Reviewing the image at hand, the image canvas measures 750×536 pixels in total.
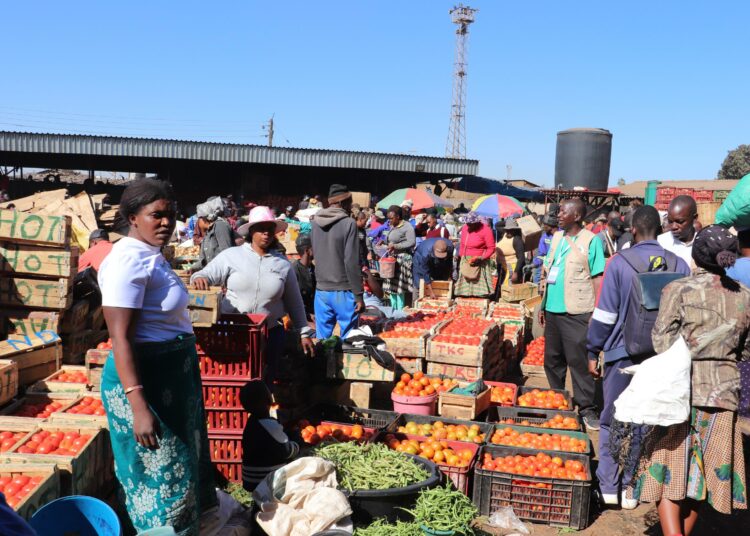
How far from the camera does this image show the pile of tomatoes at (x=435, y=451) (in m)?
4.96

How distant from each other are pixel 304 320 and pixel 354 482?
1680mm

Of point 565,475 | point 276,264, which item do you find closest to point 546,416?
point 565,475

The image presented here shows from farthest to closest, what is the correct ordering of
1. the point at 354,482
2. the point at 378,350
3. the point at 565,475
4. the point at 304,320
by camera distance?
the point at 378,350, the point at 304,320, the point at 565,475, the point at 354,482

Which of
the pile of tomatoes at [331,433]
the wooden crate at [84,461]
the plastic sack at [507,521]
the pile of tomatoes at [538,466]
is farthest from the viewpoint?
the pile of tomatoes at [331,433]

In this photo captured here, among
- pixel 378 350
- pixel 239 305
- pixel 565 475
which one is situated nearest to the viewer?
pixel 565 475

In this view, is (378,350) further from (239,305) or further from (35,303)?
(35,303)

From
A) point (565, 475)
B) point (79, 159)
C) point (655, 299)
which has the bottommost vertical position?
point (565, 475)

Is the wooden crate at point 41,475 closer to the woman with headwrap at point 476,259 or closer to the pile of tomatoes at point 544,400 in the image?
the pile of tomatoes at point 544,400

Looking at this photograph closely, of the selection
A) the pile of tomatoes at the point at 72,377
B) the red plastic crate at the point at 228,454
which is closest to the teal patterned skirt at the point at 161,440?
the red plastic crate at the point at 228,454

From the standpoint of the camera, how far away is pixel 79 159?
29172 mm

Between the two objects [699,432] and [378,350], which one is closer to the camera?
[699,432]

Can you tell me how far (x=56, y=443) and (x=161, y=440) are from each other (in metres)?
1.49

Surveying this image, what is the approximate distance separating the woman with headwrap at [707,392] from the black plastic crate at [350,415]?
2.42 meters

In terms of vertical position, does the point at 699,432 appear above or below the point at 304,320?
below
